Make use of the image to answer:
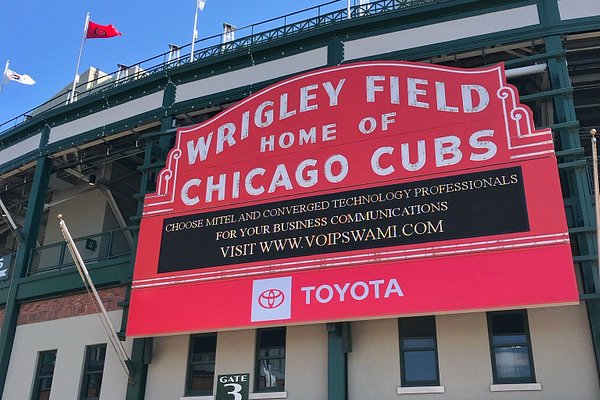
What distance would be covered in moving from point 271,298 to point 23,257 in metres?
8.48

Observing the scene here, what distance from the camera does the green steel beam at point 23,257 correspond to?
Answer: 54.7 ft

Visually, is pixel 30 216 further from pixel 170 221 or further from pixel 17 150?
pixel 170 221

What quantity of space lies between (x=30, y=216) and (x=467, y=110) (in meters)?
12.3

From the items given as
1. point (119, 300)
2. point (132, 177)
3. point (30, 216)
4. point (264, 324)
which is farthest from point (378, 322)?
point (132, 177)

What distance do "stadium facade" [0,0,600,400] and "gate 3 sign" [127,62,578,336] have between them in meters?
0.04

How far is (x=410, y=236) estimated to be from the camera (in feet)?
40.1

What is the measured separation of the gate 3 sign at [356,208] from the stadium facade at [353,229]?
1.5 inches

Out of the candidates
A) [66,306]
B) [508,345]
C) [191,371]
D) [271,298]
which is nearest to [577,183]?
[508,345]

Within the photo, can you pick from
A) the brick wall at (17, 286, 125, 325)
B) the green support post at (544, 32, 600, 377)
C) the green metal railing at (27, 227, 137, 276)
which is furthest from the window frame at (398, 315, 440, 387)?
the green metal railing at (27, 227, 137, 276)

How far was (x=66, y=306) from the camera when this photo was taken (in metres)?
16.5

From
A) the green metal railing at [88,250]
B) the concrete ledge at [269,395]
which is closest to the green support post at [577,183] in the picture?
the concrete ledge at [269,395]

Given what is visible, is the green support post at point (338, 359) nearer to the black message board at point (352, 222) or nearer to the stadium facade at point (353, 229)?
the stadium facade at point (353, 229)

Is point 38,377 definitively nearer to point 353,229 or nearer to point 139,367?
point 139,367

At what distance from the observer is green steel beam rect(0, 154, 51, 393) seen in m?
16.7
